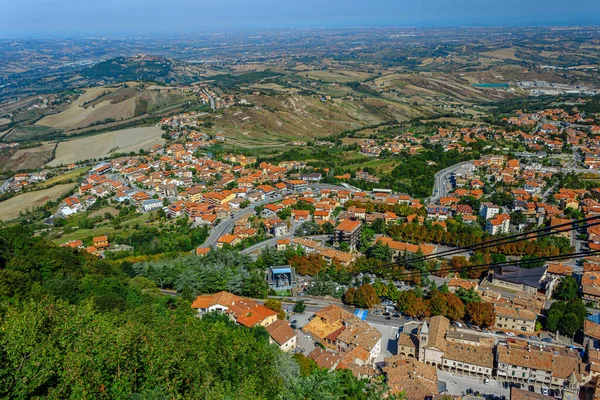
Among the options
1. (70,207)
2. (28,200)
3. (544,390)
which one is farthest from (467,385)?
(28,200)

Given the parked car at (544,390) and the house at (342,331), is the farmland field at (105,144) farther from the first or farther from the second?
the parked car at (544,390)

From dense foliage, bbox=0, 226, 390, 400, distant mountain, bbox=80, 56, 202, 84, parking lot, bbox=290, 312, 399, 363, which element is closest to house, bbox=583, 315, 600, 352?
parking lot, bbox=290, 312, 399, 363

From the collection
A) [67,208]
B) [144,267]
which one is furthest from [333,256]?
[67,208]

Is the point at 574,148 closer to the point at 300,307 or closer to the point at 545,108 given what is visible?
the point at 545,108

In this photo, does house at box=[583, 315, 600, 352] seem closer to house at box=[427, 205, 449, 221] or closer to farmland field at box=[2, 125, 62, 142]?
house at box=[427, 205, 449, 221]

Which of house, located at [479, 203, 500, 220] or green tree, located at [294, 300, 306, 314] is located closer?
green tree, located at [294, 300, 306, 314]

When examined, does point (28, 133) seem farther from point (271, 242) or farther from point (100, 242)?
point (271, 242)

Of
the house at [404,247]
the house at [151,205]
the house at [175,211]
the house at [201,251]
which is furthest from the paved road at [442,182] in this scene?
the house at [151,205]
